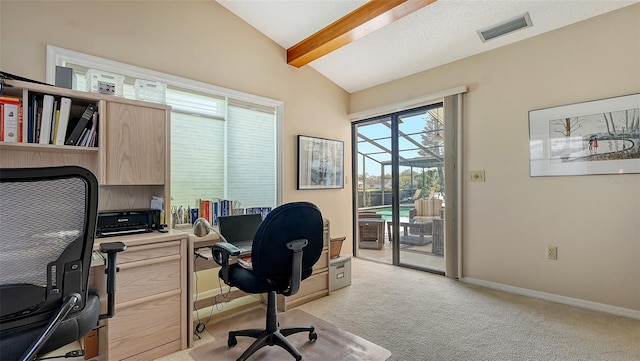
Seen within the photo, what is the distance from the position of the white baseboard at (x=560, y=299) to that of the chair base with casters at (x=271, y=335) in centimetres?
221

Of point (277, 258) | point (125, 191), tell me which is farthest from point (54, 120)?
point (277, 258)

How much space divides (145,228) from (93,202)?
110cm

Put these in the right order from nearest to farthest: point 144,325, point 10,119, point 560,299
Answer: point 10,119 < point 144,325 < point 560,299

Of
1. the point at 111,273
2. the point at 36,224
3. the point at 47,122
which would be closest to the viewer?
the point at 36,224

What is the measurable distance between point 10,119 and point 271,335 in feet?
6.63

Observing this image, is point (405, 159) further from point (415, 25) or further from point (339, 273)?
point (339, 273)

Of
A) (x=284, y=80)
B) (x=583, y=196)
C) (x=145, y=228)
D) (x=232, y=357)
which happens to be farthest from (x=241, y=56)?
(x=583, y=196)

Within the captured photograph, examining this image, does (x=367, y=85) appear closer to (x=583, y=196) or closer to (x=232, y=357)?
(x=583, y=196)

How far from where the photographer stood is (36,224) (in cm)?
102

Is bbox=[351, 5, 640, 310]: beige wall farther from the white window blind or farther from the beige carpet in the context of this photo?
the white window blind

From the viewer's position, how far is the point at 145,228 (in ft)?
6.93

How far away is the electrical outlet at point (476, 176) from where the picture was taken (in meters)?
3.29

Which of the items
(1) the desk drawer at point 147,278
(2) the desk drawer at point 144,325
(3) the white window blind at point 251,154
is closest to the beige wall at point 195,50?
(3) the white window blind at point 251,154

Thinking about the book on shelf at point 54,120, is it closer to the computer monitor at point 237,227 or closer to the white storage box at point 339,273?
the computer monitor at point 237,227
